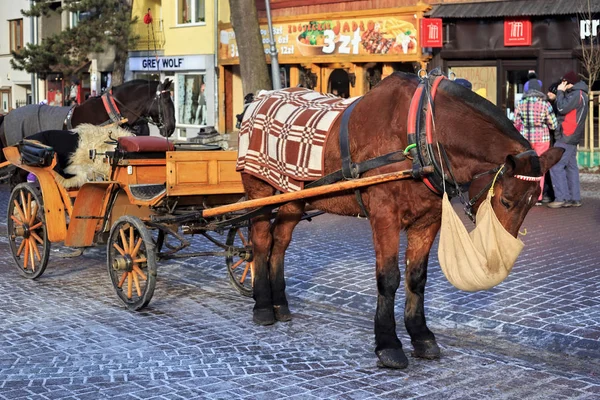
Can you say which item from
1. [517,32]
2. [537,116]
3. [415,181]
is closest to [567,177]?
[537,116]

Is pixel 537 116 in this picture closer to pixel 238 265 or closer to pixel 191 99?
pixel 238 265

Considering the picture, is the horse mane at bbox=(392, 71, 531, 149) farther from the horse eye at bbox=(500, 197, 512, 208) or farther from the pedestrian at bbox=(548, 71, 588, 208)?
the pedestrian at bbox=(548, 71, 588, 208)

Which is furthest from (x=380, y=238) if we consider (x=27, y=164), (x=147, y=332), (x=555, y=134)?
(x=555, y=134)

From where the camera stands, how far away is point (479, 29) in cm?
2331

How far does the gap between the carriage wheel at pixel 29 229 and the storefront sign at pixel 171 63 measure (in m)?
22.7

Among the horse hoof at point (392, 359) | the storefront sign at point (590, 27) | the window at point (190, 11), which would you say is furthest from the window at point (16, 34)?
the horse hoof at point (392, 359)

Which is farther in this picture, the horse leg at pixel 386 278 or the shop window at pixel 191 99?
the shop window at pixel 191 99

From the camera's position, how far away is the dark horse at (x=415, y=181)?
241 inches

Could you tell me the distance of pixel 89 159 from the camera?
9688 millimetres

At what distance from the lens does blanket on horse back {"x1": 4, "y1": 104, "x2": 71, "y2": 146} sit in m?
13.0

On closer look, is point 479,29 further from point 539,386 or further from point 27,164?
point 539,386

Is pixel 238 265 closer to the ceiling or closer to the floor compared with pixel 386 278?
closer to the floor

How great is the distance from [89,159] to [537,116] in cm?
787

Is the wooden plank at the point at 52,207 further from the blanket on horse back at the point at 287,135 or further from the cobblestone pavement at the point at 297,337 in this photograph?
the blanket on horse back at the point at 287,135
